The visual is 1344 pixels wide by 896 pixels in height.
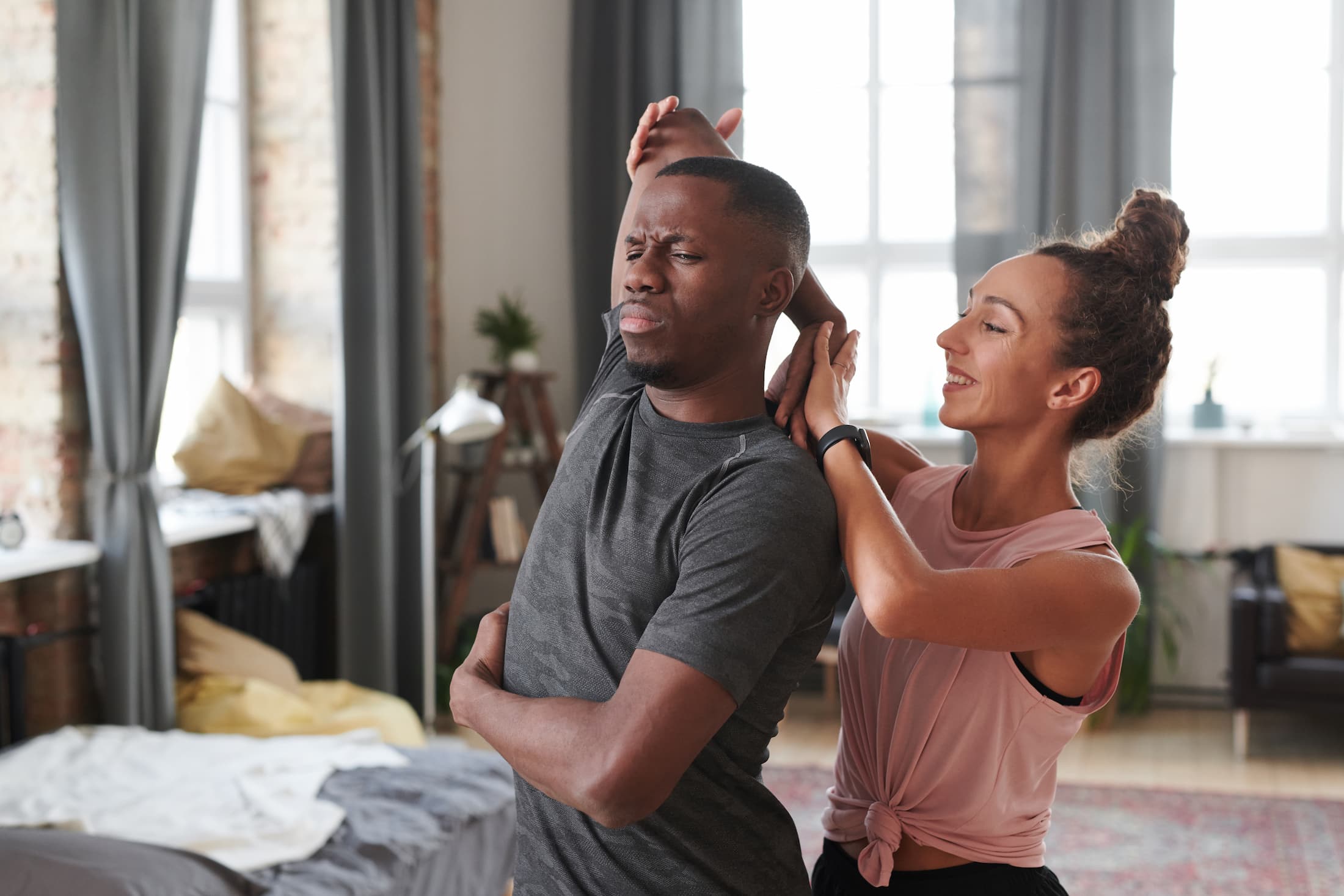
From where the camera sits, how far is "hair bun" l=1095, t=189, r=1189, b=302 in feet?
4.44

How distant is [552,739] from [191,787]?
2.09 m

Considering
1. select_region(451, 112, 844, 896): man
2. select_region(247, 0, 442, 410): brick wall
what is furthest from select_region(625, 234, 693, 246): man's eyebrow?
select_region(247, 0, 442, 410): brick wall

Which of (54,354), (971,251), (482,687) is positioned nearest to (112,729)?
(54,354)

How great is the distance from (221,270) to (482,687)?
4039 millimetres

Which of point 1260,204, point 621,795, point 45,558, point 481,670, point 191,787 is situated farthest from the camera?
point 1260,204

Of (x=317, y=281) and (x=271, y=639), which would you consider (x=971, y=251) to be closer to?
(x=317, y=281)

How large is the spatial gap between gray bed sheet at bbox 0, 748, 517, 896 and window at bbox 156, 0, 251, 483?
6.88ft

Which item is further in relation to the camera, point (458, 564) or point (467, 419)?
point (458, 564)

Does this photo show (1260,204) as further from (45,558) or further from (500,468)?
(45,558)

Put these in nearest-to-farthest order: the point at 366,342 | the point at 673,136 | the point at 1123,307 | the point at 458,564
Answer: the point at 1123,307, the point at 673,136, the point at 366,342, the point at 458,564

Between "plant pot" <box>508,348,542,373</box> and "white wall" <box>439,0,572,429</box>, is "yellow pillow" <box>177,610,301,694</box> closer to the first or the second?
"plant pot" <box>508,348,542,373</box>

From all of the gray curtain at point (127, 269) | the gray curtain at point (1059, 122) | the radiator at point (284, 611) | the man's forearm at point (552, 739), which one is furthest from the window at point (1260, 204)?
the man's forearm at point (552, 739)

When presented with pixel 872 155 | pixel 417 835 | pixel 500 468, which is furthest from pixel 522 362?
pixel 417 835

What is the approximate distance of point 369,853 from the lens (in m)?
2.61
